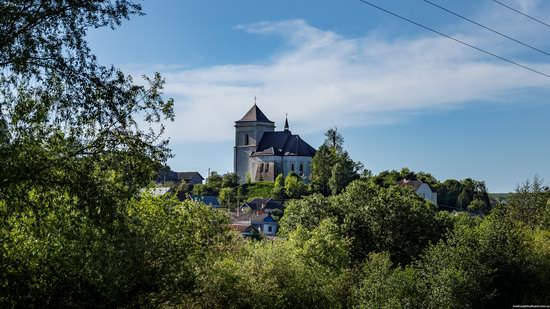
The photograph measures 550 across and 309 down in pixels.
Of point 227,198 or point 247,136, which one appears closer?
point 227,198

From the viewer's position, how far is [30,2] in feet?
37.8

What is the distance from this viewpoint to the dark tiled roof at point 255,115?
429 ft

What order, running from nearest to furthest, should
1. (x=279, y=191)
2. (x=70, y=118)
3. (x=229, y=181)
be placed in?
(x=70, y=118)
(x=279, y=191)
(x=229, y=181)

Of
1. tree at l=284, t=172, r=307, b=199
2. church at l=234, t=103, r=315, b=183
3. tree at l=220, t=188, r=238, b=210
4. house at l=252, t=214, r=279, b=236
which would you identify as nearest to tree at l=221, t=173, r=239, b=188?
church at l=234, t=103, r=315, b=183

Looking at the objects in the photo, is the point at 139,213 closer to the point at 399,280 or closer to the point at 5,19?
the point at 5,19

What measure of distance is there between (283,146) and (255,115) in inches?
421

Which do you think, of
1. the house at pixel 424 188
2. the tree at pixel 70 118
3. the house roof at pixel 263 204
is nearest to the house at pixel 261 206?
the house roof at pixel 263 204

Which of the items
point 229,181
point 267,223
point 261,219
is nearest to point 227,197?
point 229,181

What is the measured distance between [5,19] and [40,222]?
13.6 feet

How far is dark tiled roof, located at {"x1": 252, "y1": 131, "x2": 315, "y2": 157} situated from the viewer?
121250 mm

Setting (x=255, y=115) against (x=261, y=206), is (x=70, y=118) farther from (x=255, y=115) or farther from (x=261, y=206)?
(x=255, y=115)

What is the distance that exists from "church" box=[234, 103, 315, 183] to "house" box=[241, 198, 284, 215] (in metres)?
17.8

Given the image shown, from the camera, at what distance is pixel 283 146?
406 feet

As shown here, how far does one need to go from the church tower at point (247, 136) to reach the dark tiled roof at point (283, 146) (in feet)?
5.25
